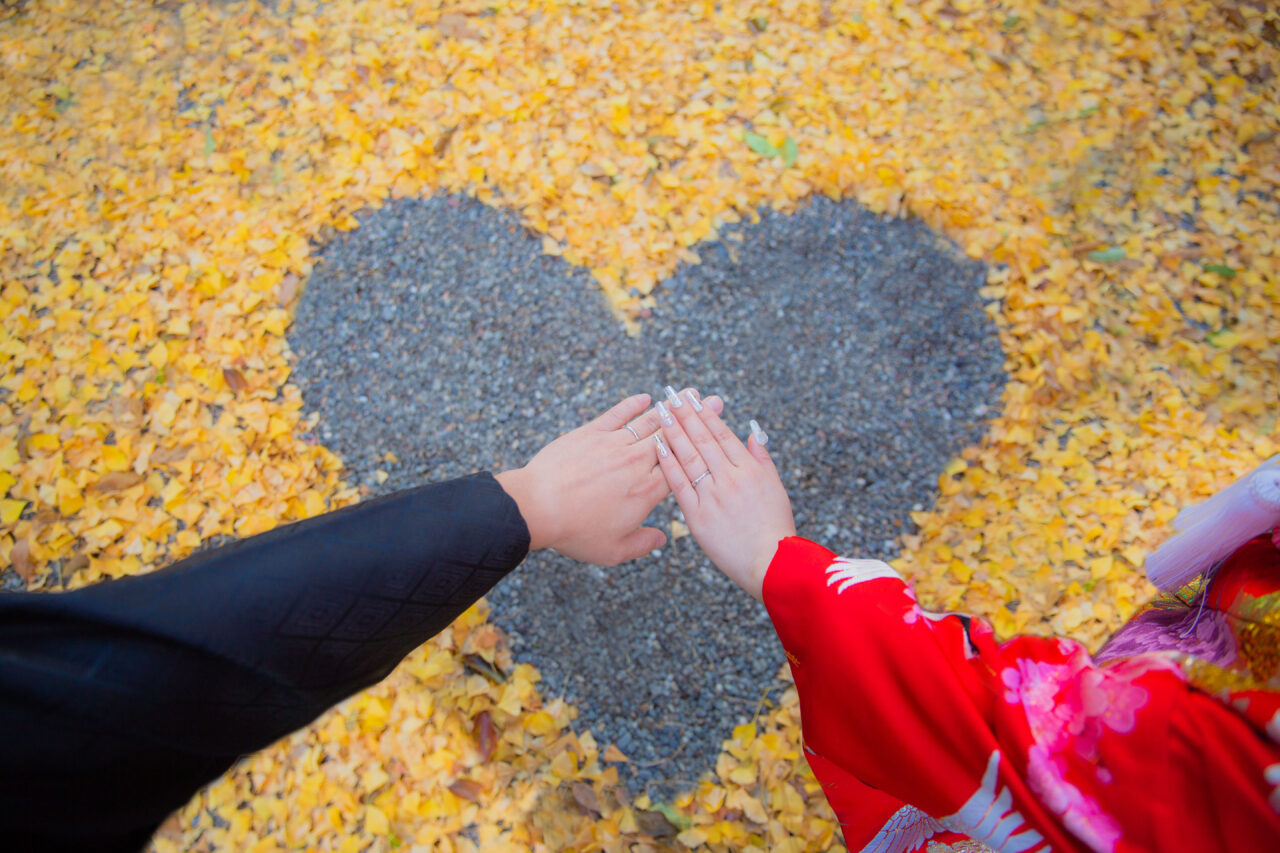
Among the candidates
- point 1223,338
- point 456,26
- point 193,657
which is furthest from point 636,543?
point 456,26

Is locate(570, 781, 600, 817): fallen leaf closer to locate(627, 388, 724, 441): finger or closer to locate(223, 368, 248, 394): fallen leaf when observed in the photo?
locate(627, 388, 724, 441): finger

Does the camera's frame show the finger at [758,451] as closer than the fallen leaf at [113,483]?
Yes

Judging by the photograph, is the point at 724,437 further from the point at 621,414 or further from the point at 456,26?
the point at 456,26

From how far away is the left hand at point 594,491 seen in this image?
1830 mm

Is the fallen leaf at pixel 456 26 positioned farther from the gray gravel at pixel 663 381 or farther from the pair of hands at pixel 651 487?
the pair of hands at pixel 651 487

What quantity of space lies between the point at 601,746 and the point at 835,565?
4.43ft

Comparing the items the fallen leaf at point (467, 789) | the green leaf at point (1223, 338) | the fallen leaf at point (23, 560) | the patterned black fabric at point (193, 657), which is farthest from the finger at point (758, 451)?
the fallen leaf at point (23, 560)

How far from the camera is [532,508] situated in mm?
1794

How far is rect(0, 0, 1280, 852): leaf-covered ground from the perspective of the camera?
228 cm

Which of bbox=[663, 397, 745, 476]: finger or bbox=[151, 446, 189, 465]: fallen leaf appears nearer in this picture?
bbox=[663, 397, 745, 476]: finger

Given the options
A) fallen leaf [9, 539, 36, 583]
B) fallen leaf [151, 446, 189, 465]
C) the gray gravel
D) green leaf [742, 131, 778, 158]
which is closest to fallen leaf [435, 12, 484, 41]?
the gray gravel

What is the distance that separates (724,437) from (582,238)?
1.45 metres

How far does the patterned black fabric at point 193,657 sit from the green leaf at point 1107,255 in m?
3.10

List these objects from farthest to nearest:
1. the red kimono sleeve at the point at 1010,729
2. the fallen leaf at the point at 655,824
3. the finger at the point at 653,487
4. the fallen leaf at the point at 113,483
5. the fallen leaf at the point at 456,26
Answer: the fallen leaf at the point at 456,26 → the fallen leaf at the point at 113,483 → the fallen leaf at the point at 655,824 → the finger at the point at 653,487 → the red kimono sleeve at the point at 1010,729
